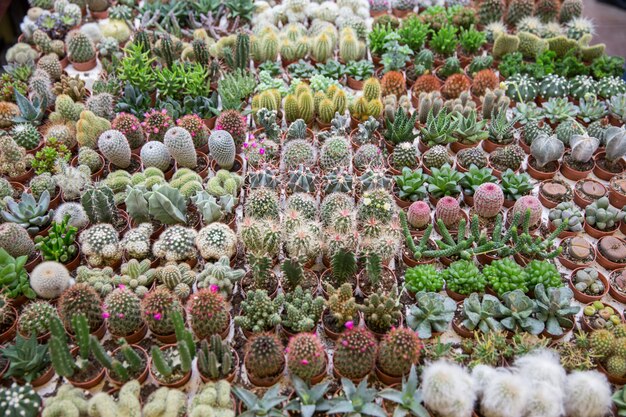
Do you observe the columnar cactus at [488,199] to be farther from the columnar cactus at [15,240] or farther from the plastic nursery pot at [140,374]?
the columnar cactus at [15,240]

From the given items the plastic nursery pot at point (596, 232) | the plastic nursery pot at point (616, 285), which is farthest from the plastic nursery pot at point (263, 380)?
the plastic nursery pot at point (596, 232)

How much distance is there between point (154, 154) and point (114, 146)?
0.33 m

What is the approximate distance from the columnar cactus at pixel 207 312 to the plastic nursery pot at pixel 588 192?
314cm

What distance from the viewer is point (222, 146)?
184 inches

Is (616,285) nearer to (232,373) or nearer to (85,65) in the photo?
(232,373)

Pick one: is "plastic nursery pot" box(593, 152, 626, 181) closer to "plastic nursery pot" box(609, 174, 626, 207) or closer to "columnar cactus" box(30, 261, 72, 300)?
"plastic nursery pot" box(609, 174, 626, 207)

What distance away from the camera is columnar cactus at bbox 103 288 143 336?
3598 mm

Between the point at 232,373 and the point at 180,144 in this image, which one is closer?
the point at 232,373

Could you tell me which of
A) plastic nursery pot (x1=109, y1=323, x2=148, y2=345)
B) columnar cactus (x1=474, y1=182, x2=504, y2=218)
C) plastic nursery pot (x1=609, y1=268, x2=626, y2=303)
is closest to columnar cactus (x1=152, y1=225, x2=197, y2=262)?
plastic nursery pot (x1=109, y1=323, x2=148, y2=345)

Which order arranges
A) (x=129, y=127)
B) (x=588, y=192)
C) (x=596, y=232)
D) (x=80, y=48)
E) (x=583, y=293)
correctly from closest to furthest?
(x=583, y=293), (x=596, y=232), (x=588, y=192), (x=129, y=127), (x=80, y=48)

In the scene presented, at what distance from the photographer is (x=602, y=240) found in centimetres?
435

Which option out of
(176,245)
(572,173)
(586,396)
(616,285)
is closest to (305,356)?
(176,245)

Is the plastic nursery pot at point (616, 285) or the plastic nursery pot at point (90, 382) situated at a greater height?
the plastic nursery pot at point (616, 285)

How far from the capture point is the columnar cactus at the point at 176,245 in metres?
4.04
